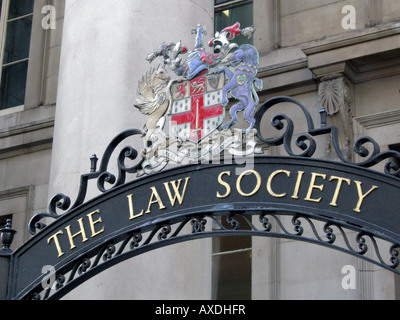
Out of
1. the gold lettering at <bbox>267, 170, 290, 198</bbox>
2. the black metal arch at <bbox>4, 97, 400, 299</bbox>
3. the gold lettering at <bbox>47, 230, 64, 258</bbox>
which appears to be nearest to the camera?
the black metal arch at <bbox>4, 97, 400, 299</bbox>

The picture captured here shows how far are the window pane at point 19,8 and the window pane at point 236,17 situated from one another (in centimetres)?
350

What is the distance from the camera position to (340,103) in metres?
12.6

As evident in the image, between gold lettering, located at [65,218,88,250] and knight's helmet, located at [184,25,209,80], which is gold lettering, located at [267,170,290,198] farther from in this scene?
gold lettering, located at [65,218,88,250]

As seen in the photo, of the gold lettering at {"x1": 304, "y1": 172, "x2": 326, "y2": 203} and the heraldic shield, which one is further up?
the heraldic shield

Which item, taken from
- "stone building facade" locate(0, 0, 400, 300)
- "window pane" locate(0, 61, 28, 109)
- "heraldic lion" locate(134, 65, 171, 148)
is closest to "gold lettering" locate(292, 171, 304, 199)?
"heraldic lion" locate(134, 65, 171, 148)

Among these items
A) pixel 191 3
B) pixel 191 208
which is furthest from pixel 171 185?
pixel 191 3

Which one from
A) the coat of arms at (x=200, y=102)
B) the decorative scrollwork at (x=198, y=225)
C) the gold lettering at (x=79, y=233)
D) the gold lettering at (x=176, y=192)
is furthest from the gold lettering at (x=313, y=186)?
the gold lettering at (x=79, y=233)

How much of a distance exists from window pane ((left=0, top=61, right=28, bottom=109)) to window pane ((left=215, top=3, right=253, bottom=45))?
3.46m

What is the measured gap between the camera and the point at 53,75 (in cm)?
1570

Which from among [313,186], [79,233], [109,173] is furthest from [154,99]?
[313,186]

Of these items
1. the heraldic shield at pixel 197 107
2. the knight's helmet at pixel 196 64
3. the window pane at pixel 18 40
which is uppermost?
the window pane at pixel 18 40

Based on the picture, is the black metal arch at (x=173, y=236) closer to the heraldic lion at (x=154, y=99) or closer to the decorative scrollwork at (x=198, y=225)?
the decorative scrollwork at (x=198, y=225)

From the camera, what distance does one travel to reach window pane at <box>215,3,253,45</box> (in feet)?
48.0

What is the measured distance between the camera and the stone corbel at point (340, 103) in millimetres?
12539
